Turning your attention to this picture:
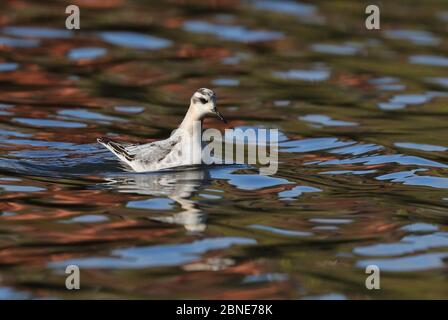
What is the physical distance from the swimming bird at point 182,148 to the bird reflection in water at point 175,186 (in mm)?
145

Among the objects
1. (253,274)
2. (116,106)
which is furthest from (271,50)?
(253,274)

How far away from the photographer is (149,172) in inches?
626

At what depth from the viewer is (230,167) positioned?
16.7m

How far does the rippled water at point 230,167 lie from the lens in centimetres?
1180

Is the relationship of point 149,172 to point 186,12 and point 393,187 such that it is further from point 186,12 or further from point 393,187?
point 186,12

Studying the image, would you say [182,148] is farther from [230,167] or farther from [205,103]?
[230,167]

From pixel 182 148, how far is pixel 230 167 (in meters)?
1.13

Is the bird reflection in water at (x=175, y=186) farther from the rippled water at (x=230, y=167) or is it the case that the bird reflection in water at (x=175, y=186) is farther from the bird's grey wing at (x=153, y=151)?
the bird's grey wing at (x=153, y=151)

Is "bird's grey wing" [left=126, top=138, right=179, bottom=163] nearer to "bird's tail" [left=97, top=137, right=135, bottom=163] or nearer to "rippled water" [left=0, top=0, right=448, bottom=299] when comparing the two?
"bird's tail" [left=97, top=137, right=135, bottom=163]

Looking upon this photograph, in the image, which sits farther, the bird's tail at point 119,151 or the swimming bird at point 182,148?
the bird's tail at point 119,151

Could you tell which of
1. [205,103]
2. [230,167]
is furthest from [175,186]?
[230,167]

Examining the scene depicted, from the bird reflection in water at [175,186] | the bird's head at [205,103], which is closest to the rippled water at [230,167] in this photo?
the bird reflection in water at [175,186]

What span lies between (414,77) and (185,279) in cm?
1360

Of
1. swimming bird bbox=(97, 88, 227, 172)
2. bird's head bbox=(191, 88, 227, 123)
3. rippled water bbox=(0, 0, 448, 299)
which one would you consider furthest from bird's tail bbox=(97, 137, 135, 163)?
bird's head bbox=(191, 88, 227, 123)
